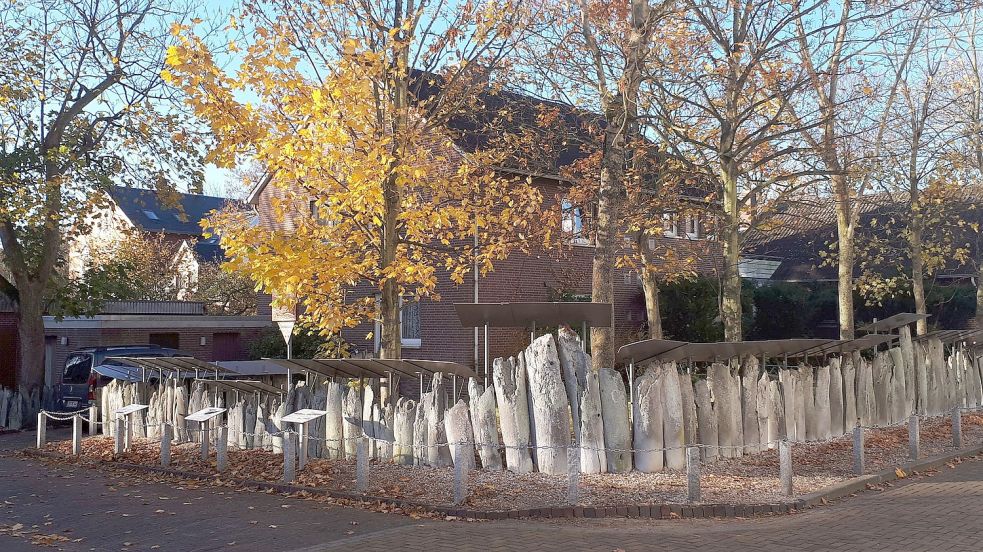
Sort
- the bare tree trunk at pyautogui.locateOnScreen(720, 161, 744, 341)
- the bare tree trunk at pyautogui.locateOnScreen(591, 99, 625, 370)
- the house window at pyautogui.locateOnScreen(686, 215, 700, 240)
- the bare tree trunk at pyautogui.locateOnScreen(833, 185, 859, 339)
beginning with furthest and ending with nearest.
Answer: the house window at pyautogui.locateOnScreen(686, 215, 700, 240) < the bare tree trunk at pyautogui.locateOnScreen(833, 185, 859, 339) < the bare tree trunk at pyautogui.locateOnScreen(720, 161, 744, 341) < the bare tree trunk at pyautogui.locateOnScreen(591, 99, 625, 370)

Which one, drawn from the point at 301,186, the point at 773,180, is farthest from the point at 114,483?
the point at 773,180

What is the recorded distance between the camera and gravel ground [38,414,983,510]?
955cm

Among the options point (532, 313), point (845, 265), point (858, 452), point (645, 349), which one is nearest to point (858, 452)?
point (858, 452)

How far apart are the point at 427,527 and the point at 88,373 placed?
13338 millimetres

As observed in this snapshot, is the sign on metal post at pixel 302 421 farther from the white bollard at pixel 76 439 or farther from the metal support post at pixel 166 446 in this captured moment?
the white bollard at pixel 76 439

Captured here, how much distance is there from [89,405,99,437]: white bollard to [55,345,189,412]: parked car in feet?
2.88

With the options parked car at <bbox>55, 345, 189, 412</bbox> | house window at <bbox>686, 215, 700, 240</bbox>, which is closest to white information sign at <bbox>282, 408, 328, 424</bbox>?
parked car at <bbox>55, 345, 189, 412</bbox>

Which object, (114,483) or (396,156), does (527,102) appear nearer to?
(396,156)

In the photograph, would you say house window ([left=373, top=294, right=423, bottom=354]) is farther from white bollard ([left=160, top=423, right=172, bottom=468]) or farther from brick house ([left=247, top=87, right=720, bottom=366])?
white bollard ([left=160, top=423, right=172, bottom=468])

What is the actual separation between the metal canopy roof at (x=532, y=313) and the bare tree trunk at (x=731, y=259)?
3.80m

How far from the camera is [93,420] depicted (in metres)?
16.2

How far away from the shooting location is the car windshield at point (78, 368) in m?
19.5

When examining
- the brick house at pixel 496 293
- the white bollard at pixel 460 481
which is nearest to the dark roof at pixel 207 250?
the brick house at pixel 496 293

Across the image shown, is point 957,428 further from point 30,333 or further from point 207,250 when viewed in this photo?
point 207,250
